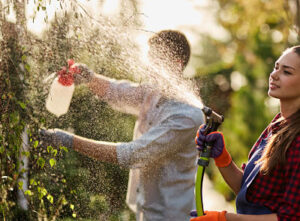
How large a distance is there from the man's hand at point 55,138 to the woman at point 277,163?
0.75m

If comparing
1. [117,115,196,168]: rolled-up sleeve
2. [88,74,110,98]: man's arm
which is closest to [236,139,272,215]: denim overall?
[117,115,196,168]: rolled-up sleeve

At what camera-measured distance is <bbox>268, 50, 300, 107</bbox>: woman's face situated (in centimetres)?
184

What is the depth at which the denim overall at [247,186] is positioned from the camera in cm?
181

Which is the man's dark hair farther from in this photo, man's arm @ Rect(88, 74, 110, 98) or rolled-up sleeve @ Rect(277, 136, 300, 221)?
rolled-up sleeve @ Rect(277, 136, 300, 221)

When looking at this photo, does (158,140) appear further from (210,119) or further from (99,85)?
(210,119)

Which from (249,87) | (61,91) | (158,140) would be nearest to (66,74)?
(61,91)

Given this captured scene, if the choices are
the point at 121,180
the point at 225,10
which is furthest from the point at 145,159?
the point at 225,10

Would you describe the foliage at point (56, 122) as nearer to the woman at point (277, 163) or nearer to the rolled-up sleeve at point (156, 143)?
the rolled-up sleeve at point (156, 143)

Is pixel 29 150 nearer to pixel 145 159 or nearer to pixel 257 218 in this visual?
pixel 145 159

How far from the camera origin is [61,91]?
8.15ft

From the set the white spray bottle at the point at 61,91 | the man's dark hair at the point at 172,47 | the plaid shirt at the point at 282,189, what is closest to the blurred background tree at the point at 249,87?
the man's dark hair at the point at 172,47

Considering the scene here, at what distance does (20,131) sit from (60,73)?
0.39 m

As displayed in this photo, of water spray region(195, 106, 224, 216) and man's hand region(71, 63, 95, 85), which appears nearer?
water spray region(195, 106, 224, 216)

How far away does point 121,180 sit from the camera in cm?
271
